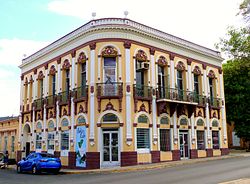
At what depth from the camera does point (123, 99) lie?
71.2 feet

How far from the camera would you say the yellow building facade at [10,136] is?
33100mm

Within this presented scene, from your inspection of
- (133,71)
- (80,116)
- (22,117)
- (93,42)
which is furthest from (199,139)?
(22,117)

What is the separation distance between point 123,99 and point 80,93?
3626 mm

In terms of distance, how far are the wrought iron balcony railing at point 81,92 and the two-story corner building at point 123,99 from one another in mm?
78

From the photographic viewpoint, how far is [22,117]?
102 feet

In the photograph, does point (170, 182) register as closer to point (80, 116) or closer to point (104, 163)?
point (104, 163)

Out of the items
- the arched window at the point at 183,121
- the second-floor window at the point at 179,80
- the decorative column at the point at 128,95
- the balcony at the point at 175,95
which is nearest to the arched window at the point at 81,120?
the decorative column at the point at 128,95

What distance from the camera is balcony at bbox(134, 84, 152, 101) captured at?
Result: 22.3 m

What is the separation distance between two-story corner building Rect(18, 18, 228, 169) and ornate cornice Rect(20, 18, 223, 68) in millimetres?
75

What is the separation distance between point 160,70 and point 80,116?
25.1 feet

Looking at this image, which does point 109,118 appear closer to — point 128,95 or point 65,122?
point 128,95

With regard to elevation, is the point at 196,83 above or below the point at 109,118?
above

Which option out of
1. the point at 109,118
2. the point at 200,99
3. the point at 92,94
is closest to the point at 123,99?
the point at 109,118

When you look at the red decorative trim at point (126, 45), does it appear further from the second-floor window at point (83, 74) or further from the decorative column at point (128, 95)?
the second-floor window at point (83, 74)
